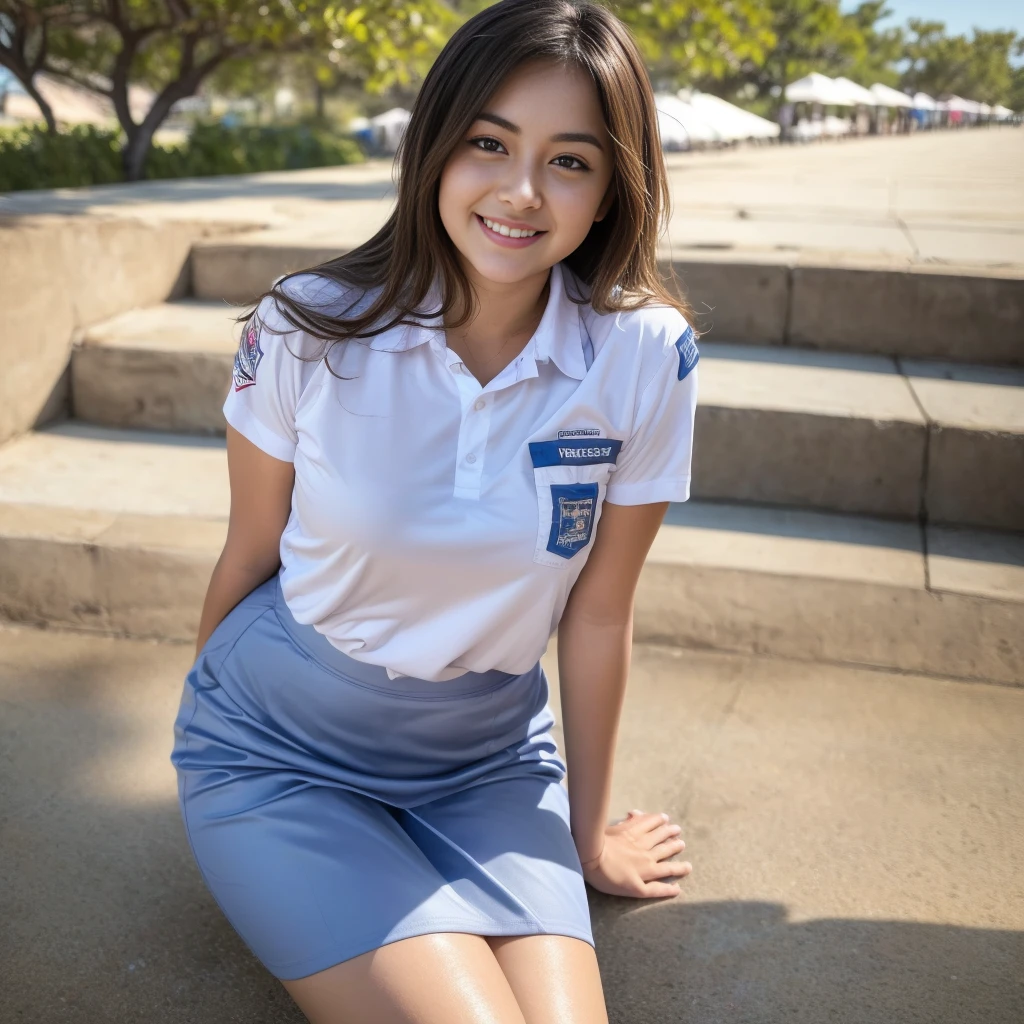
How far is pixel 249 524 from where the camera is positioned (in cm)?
173

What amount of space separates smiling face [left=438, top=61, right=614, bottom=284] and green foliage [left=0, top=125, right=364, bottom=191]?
9.28 meters

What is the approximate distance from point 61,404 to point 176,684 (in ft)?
4.32

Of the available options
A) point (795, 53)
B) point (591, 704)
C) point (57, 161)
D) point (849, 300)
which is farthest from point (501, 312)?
point (795, 53)

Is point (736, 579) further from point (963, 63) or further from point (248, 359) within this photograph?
point (963, 63)

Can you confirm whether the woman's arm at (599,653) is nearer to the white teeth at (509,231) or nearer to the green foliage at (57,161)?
the white teeth at (509,231)

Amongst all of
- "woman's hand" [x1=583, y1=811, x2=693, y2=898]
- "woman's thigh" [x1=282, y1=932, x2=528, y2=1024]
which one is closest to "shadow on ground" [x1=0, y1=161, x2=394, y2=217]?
"woman's hand" [x1=583, y1=811, x2=693, y2=898]

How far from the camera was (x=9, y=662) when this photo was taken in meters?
2.49

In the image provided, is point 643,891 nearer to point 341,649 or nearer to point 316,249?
point 341,649

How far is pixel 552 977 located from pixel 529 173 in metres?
1.09

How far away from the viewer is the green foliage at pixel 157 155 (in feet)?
32.2

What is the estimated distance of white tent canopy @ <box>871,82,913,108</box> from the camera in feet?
68.9

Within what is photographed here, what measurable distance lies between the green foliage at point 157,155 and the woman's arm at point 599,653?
942 centimetres

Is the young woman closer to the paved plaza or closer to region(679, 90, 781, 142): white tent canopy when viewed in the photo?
the paved plaza

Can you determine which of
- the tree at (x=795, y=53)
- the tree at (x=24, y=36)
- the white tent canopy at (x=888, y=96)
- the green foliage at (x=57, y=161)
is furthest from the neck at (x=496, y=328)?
the tree at (x=795, y=53)
